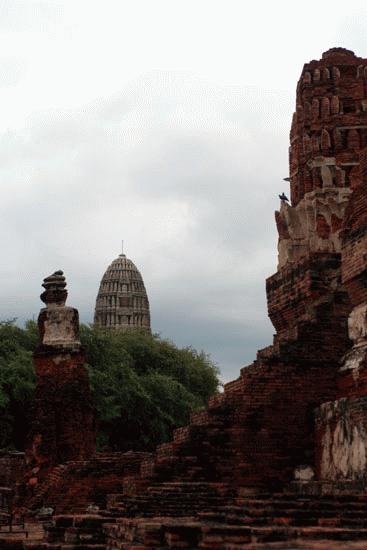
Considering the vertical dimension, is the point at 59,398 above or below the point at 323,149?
below

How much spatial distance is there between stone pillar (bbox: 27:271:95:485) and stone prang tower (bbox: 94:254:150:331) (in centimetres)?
6106

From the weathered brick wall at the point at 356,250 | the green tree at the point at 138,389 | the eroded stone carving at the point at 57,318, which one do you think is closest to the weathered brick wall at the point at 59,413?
the eroded stone carving at the point at 57,318

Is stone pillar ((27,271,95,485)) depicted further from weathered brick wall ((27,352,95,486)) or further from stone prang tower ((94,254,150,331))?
stone prang tower ((94,254,150,331))

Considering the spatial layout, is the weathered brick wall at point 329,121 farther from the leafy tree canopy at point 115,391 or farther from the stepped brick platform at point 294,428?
the leafy tree canopy at point 115,391

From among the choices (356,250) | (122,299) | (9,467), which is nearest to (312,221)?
(356,250)

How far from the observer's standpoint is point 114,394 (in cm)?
3303

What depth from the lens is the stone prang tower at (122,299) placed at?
260 ft

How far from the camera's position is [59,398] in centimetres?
1675

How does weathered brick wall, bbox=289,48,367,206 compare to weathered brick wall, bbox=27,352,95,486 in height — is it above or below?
above

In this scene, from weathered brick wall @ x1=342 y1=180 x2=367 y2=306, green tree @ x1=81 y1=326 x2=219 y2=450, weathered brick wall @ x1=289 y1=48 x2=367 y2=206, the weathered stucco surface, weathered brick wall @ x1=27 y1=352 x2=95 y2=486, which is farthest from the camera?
green tree @ x1=81 y1=326 x2=219 y2=450

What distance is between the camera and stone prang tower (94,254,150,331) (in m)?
79.4

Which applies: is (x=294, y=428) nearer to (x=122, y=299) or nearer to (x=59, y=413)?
(x=59, y=413)

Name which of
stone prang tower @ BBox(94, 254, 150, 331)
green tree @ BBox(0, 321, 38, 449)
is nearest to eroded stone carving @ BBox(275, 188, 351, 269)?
green tree @ BBox(0, 321, 38, 449)

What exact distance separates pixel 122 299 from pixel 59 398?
6269 cm
